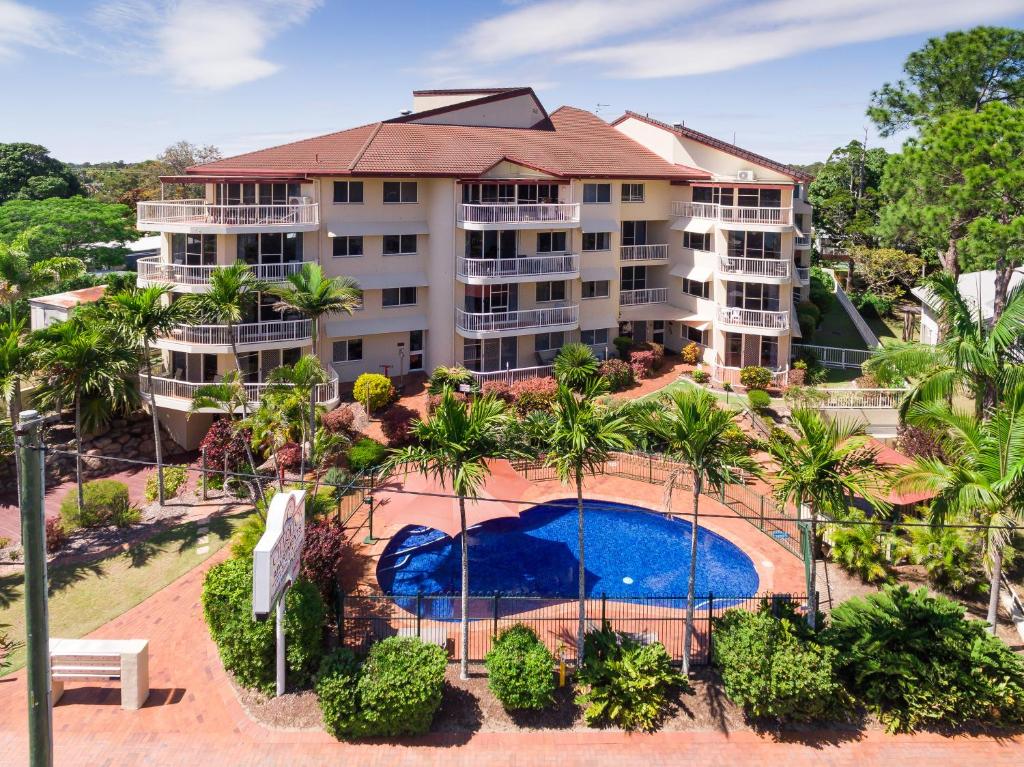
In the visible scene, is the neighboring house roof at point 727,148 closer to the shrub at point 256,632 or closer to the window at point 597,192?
the window at point 597,192

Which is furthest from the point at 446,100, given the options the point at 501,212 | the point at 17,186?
the point at 17,186

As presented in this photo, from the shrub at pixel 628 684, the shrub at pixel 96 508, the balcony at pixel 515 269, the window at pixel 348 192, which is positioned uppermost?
the window at pixel 348 192

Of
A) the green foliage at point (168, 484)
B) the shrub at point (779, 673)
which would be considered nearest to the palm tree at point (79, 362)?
the green foliage at point (168, 484)

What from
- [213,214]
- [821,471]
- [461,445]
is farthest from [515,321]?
[821,471]

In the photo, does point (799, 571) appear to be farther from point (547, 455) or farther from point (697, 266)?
point (697, 266)

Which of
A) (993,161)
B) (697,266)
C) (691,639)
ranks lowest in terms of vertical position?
(691,639)

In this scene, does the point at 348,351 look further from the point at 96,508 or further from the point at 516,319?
the point at 96,508
